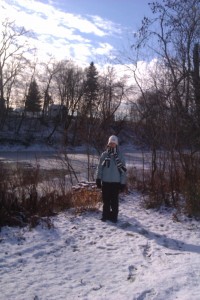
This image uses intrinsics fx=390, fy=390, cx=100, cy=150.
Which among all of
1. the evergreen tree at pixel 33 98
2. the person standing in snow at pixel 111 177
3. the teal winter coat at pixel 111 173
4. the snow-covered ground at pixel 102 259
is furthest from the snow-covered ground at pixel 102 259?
the evergreen tree at pixel 33 98

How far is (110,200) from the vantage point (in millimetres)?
8148

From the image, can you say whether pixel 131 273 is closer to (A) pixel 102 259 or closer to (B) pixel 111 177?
(A) pixel 102 259

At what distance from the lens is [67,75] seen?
60.7 m

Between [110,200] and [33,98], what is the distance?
55.2 metres

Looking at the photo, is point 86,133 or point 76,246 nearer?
point 76,246

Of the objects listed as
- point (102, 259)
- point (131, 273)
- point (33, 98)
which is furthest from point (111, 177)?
point (33, 98)

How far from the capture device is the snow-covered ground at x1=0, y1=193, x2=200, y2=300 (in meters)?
4.84

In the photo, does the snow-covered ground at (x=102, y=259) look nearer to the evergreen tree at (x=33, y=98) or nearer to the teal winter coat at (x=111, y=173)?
the teal winter coat at (x=111, y=173)

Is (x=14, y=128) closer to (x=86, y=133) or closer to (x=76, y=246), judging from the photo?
(x=86, y=133)

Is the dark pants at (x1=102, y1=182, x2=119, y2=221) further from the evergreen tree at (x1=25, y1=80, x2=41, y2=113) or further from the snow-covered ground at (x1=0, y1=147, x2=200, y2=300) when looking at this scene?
the evergreen tree at (x1=25, y1=80, x2=41, y2=113)

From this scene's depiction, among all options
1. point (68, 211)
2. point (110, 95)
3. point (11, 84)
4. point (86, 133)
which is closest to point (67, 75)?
point (11, 84)

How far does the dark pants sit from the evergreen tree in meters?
53.0

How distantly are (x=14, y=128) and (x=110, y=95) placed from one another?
38764mm

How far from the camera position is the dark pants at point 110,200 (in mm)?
8008
